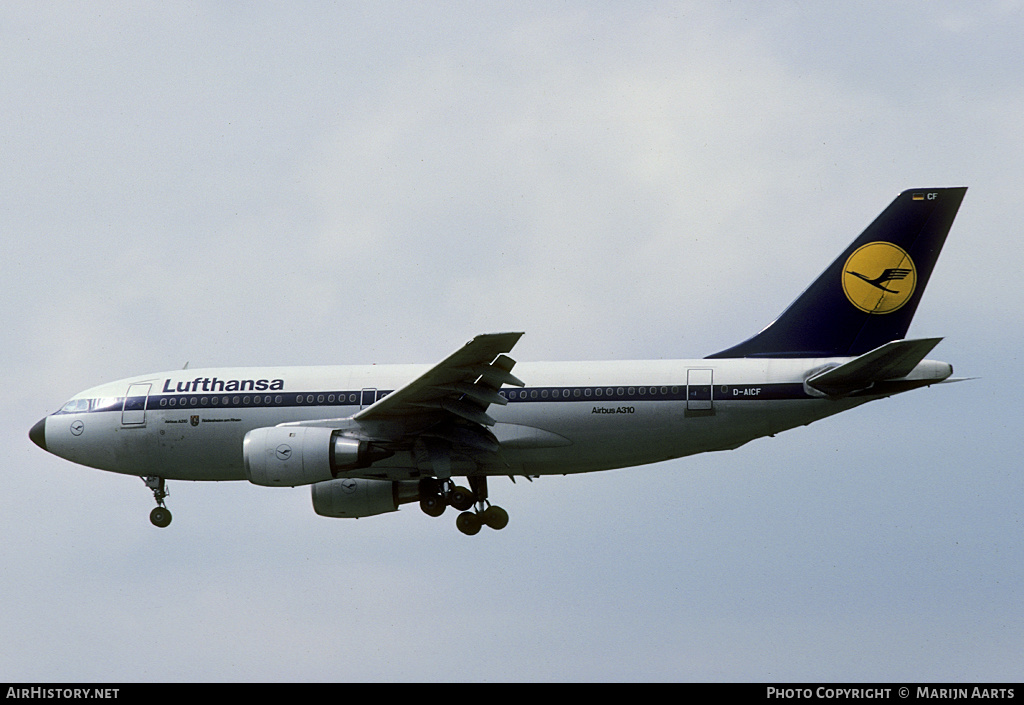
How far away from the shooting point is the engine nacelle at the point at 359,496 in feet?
103

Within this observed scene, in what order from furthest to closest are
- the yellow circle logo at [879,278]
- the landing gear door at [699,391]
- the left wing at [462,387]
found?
the yellow circle logo at [879,278], the landing gear door at [699,391], the left wing at [462,387]

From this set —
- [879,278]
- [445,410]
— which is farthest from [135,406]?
[879,278]

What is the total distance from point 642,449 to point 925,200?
8308mm

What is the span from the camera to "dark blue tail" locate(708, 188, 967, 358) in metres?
28.6

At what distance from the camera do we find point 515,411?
28.5m

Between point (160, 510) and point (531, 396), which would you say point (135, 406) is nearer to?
point (160, 510)

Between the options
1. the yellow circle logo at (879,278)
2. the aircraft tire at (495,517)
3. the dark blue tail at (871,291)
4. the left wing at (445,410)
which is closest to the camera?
the left wing at (445,410)

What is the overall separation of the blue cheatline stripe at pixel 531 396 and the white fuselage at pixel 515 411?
24mm

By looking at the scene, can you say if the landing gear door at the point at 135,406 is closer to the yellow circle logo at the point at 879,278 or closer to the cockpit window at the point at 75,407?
the cockpit window at the point at 75,407

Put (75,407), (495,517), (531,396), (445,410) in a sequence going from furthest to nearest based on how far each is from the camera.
Result: (75,407) < (495,517) < (531,396) < (445,410)

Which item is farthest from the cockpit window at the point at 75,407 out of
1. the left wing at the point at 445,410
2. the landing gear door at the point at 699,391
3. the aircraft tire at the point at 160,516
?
the landing gear door at the point at 699,391

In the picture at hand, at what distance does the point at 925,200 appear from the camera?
29062mm

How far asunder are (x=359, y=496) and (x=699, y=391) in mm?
8816
